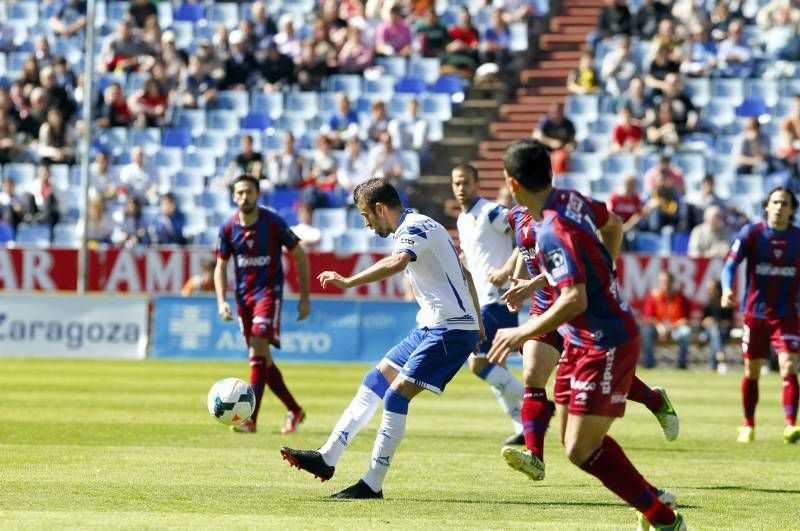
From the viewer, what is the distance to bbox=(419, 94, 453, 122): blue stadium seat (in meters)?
31.9

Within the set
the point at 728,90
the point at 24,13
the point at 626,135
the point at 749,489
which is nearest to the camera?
the point at 749,489

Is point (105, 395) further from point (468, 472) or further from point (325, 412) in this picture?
point (468, 472)

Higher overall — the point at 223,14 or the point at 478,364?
the point at 223,14

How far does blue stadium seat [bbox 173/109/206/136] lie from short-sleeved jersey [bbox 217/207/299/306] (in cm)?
1832

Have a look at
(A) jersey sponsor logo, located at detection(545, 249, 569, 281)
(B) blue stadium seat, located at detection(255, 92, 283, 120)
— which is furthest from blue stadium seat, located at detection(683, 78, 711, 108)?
(A) jersey sponsor logo, located at detection(545, 249, 569, 281)

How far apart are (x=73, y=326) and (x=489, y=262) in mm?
14305

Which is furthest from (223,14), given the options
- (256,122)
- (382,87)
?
(382,87)

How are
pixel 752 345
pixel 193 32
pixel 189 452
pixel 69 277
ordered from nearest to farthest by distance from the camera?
pixel 189 452 → pixel 752 345 → pixel 69 277 → pixel 193 32

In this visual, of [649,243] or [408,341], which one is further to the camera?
[649,243]

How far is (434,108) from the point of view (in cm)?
3198

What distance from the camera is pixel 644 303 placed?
88.3ft

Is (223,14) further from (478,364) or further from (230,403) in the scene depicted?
(230,403)

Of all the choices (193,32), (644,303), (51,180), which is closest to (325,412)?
(644,303)

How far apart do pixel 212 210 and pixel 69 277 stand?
3.25 metres
